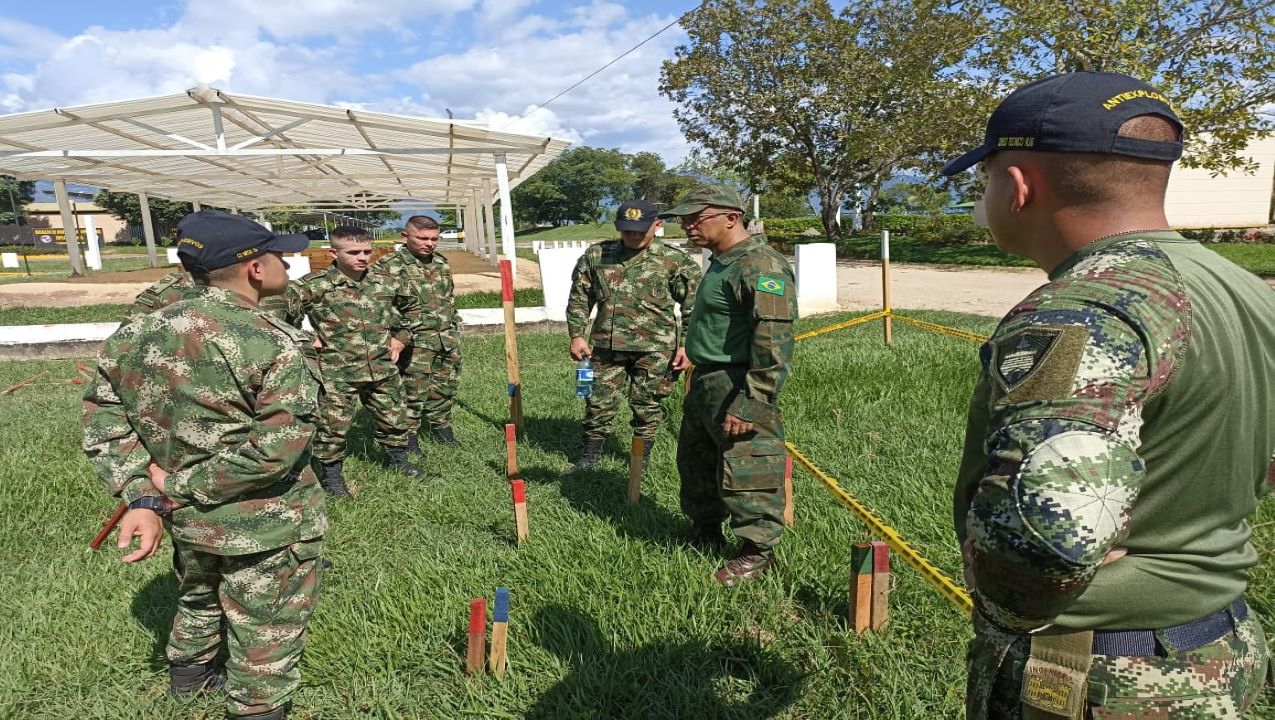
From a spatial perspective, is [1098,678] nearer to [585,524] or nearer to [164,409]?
[164,409]

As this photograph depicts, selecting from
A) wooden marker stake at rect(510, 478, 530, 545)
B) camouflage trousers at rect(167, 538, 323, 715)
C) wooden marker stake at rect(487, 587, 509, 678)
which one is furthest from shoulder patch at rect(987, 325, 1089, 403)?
wooden marker stake at rect(510, 478, 530, 545)

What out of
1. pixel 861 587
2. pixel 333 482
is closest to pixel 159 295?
pixel 333 482

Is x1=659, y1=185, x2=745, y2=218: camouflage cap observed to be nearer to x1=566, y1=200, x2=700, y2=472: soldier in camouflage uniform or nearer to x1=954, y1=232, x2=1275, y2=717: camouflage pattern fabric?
x1=566, y1=200, x2=700, y2=472: soldier in camouflage uniform

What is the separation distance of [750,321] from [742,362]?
21 centimetres

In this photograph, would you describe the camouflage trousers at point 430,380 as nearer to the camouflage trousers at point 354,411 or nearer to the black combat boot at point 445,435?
the black combat boot at point 445,435

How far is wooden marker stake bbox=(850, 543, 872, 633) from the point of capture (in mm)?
2555

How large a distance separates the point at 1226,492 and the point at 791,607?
2091 millimetres

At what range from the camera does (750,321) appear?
123 inches

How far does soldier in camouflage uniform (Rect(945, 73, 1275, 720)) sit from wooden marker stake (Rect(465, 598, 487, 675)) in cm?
167

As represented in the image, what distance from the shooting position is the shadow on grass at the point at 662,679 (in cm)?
244

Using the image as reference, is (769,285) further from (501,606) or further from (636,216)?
(636,216)

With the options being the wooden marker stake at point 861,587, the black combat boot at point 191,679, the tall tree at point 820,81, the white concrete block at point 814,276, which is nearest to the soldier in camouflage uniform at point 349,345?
the black combat boot at point 191,679

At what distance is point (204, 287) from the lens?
2.25 metres

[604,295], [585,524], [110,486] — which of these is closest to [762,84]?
[604,295]
